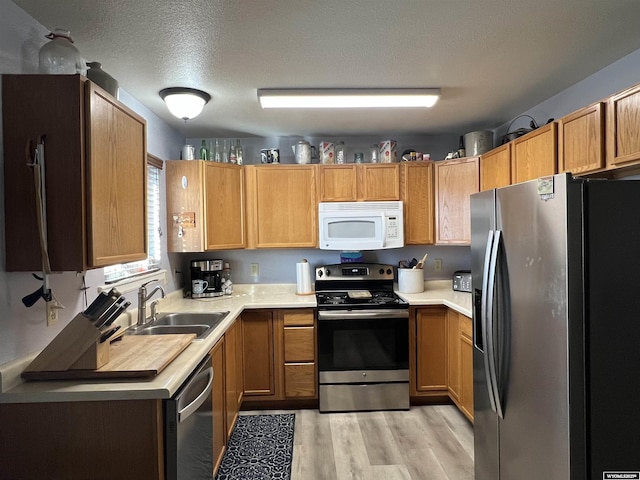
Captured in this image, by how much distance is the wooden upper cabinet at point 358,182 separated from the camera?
3469mm

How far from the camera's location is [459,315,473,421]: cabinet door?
269 centimetres

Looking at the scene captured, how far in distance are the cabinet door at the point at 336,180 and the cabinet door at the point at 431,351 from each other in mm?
1221

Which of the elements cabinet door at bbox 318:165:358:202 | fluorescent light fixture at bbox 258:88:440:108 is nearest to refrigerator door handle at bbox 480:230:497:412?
fluorescent light fixture at bbox 258:88:440:108

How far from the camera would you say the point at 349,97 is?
2486 mm

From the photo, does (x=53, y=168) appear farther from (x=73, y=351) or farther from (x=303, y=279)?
(x=303, y=279)

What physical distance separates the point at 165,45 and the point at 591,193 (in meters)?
1.92

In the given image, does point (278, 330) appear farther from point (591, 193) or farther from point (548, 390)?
point (591, 193)

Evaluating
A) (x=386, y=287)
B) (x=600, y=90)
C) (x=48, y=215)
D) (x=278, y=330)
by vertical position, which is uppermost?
(x=600, y=90)

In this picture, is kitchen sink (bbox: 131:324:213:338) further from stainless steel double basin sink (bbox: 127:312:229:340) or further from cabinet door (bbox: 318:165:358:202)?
cabinet door (bbox: 318:165:358:202)

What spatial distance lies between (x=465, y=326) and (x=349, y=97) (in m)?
1.77

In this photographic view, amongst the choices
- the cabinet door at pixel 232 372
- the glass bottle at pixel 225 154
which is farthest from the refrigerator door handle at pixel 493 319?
the glass bottle at pixel 225 154

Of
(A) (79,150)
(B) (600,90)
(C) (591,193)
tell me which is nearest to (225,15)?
(A) (79,150)

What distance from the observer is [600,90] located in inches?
88.4

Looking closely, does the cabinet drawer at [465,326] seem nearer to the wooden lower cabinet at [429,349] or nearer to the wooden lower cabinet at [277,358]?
the wooden lower cabinet at [429,349]
